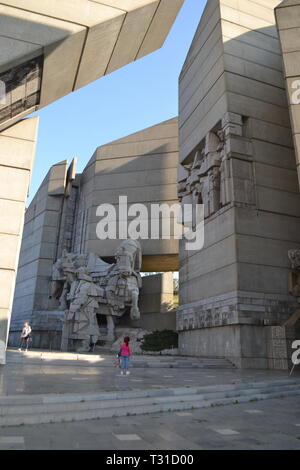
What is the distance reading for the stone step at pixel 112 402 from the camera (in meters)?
4.25

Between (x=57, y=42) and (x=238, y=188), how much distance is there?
9.93 metres

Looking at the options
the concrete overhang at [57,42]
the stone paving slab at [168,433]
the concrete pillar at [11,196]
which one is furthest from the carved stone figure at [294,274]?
the concrete pillar at [11,196]

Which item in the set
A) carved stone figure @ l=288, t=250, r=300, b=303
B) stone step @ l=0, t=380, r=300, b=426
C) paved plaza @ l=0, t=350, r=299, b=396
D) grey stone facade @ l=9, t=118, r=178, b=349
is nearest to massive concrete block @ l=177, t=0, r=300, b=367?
carved stone figure @ l=288, t=250, r=300, b=303

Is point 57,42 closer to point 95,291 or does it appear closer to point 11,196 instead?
point 11,196

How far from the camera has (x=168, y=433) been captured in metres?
3.78

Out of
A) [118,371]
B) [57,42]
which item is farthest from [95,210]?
[118,371]

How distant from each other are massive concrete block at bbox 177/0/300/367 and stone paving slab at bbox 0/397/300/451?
32.6 feet

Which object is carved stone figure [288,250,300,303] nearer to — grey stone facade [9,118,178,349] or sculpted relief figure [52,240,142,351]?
sculpted relief figure [52,240,142,351]

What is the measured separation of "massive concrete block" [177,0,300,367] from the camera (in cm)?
1497

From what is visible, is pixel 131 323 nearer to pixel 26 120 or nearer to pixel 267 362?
pixel 267 362

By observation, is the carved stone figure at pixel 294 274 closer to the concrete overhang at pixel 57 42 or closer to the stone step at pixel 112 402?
the stone step at pixel 112 402

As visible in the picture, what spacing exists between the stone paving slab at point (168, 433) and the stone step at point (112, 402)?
15 cm

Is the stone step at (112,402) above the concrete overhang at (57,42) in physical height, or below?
below

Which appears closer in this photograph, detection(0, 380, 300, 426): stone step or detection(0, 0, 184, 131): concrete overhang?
detection(0, 380, 300, 426): stone step
